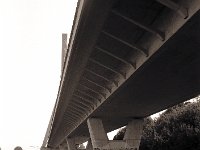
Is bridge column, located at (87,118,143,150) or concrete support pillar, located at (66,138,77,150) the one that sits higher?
concrete support pillar, located at (66,138,77,150)

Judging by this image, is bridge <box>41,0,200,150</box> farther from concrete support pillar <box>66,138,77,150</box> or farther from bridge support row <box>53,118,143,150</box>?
concrete support pillar <box>66,138,77,150</box>

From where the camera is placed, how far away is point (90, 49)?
674 inches

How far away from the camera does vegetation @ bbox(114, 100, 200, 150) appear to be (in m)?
53.8

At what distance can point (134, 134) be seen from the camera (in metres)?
34.2

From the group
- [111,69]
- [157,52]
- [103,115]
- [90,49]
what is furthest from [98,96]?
[157,52]

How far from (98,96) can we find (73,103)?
18.9 ft

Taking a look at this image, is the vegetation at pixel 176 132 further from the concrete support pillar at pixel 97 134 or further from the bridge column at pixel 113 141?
the concrete support pillar at pixel 97 134

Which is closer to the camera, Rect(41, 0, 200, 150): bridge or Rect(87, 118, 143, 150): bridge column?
Rect(41, 0, 200, 150): bridge

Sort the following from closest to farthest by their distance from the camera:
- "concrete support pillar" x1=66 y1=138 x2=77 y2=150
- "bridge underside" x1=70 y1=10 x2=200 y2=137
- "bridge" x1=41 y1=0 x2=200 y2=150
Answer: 1. "bridge" x1=41 y1=0 x2=200 y2=150
2. "bridge underside" x1=70 y1=10 x2=200 y2=137
3. "concrete support pillar" x1=66 y1=138 x2=77 y2=150

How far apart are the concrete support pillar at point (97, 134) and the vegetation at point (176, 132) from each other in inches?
963

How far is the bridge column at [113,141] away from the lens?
32.2m

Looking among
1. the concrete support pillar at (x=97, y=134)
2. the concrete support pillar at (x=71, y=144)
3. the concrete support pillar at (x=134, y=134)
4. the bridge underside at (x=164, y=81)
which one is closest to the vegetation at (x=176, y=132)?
the concrete support pillar at (x=71, y=144)

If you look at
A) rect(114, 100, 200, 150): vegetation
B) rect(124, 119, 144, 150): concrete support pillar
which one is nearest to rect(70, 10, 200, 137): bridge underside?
rect(124, 119, 144, 150): concrete support pillar

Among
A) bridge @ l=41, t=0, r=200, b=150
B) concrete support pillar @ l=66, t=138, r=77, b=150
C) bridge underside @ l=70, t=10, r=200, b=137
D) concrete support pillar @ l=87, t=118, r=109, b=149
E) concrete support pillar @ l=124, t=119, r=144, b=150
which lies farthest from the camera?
concrete support pillar @ l=66, t=138, r=77, b=150
